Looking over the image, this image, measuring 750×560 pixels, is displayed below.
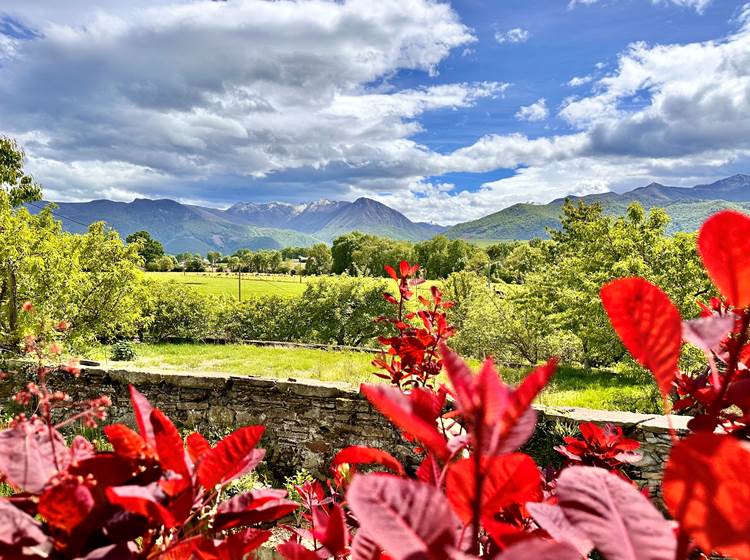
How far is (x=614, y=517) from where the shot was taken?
44 cm

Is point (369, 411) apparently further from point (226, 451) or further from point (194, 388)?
point (226, 451)

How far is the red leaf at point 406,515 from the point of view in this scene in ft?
1.25

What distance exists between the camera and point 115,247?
369 inches

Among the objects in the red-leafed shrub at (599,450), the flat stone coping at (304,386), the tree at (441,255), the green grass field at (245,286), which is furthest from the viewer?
the tree at (441,255)

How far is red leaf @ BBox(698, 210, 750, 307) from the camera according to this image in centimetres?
47

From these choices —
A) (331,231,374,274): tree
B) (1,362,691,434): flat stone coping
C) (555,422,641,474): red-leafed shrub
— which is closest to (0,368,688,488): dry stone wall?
(1,362,691,434): flat stone coping

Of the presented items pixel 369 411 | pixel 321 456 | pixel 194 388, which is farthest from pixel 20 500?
Result: pixel 194 388

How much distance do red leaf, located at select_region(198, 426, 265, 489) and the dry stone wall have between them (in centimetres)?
486

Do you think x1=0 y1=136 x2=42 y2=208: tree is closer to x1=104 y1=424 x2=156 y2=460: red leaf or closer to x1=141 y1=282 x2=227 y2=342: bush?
x1=141 y1=282 x2=227 y2=342: bush

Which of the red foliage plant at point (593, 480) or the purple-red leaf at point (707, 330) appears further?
the purple-red leaf at point (707, 330)

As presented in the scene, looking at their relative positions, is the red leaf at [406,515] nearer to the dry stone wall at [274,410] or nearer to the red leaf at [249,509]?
the red leaf at [249,509]

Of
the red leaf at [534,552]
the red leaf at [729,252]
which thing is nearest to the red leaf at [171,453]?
the red leaf at [534,552]

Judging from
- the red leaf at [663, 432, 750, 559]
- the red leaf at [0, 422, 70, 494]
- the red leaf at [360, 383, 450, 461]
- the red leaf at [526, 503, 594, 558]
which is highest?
A: the red leaf at [360, 383, 450, 461]

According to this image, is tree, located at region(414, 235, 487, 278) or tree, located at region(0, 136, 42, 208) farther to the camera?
tree, located at region(414, 235, 487, 278)
